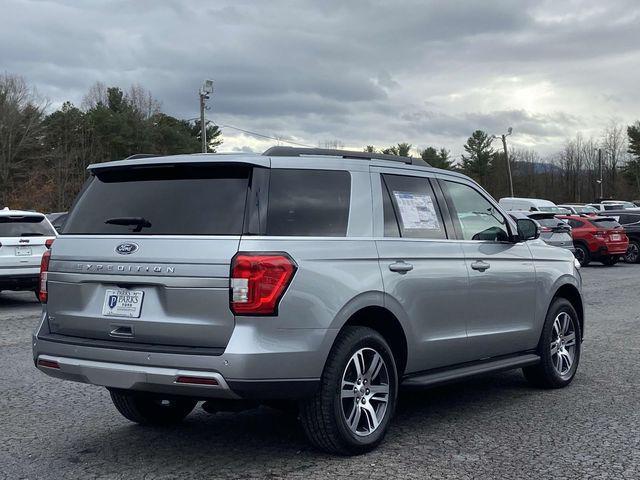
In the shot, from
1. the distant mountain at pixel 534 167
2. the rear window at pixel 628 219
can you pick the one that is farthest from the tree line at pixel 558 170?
the rear window at pixel 628 219

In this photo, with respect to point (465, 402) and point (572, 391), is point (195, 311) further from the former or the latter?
point (572, 391)

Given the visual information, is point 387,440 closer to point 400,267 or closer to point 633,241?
point 400,267

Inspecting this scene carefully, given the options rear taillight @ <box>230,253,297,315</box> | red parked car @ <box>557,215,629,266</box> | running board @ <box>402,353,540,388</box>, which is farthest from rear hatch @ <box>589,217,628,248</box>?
rear taillight @ <box>230,253,297,315</box>

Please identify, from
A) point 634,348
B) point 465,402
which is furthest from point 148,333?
point 634,348

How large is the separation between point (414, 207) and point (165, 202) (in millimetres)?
1771

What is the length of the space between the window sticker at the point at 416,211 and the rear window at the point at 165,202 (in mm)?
1285

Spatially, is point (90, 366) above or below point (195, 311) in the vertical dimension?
below

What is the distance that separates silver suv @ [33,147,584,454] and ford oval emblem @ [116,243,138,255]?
0.01 metres

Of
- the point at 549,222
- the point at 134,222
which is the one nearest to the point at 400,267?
the point at 134,222

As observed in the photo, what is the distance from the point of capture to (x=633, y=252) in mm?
27875

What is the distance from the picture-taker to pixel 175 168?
194 inches

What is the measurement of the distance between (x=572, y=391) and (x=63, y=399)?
168 inches

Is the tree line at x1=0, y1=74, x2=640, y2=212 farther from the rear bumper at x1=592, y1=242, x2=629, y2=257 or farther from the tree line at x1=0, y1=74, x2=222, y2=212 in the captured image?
the rear bumper at x1=592, y1=242, x2=629, y2=257

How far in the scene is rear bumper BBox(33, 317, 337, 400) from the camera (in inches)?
171
